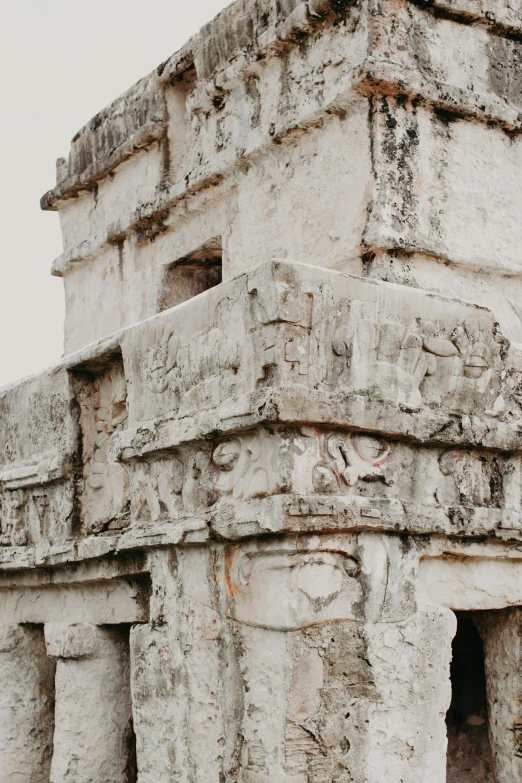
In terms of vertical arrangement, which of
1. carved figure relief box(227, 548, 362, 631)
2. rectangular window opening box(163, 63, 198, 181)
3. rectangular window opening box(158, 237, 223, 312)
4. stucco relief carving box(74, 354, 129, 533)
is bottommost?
carved figure relief box(227, 548, 362, 631)

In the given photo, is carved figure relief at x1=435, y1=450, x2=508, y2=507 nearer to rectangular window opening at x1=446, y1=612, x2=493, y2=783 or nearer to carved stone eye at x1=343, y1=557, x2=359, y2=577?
carved stone eye at x1=343, y1=557, x2=359, y2=577

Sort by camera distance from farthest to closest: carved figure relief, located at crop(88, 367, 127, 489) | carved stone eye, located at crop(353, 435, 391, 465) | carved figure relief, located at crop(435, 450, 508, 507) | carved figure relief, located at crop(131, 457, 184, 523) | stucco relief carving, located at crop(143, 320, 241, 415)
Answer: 1. carved figure relief, located at crop(88, 367, 127, 489)
2. carved figure relief, located at crop(131, 457, 184, 523)
3. carved figure relief, located at crop(435, 450, 508, 507)
4. stucco relief carving, located at crop(143, 320, 241, 415)
5. carved stone eye, located at crop(353, 435, 391, 465)

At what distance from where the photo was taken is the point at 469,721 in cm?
579

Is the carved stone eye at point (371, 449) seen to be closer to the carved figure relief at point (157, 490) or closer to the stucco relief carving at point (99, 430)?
the carved figure relief at point (157, 490)

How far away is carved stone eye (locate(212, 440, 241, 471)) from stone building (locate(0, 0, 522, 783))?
0.9 inches

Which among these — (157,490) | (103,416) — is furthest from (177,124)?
(157,490)

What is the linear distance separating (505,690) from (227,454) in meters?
1.67

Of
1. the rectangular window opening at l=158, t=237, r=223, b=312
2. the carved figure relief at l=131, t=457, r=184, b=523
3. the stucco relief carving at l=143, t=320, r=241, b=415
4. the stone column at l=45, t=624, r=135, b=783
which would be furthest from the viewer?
the rectangular window opening at l=158, t=237, r=223, b=312

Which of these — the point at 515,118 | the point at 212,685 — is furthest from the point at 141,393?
the point at 515,118

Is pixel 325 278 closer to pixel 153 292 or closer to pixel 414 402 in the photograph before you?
pixel 414 402

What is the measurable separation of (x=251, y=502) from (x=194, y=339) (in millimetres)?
843

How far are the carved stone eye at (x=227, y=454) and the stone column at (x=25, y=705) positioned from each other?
2356 millimetres

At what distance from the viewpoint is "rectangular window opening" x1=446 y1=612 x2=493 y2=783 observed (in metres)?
5.73

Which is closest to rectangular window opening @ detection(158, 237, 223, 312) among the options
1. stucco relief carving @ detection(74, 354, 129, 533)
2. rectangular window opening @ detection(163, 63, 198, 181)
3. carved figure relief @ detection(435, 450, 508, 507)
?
rectangular window opening @ detection(163, 63, 198, 181)
